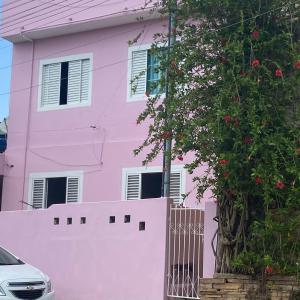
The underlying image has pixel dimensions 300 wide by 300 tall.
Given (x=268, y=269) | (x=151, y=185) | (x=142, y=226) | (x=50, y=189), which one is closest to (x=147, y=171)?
(x=151, y=185)

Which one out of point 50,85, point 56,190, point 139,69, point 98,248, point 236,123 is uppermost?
point 139,69

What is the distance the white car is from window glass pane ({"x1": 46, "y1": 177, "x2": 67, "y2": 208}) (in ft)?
20.5

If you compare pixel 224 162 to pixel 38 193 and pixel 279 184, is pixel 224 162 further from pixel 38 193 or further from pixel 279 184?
pixel 38 193

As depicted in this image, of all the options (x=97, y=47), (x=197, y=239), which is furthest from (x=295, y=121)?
(x=97, y=47)

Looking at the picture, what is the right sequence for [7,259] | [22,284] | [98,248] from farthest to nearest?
[98,248] < [7,259] < [22,284]

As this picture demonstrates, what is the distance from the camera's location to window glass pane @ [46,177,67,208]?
16922 millimetres

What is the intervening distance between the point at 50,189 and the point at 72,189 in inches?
31.7

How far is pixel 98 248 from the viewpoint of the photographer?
11.8m

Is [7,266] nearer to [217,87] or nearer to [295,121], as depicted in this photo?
[217,87]

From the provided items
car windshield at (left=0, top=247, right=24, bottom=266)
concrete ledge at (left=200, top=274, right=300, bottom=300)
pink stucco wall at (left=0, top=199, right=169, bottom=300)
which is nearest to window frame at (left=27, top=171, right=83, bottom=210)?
pink stucco wall at (left=0, top=199, right=169, bottom=300)

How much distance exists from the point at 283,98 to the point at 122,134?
7.28m

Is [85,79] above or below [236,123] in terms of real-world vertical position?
above

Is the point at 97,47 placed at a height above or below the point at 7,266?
above

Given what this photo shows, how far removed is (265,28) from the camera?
9281 millimetres
